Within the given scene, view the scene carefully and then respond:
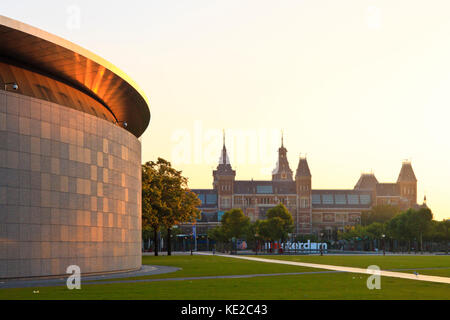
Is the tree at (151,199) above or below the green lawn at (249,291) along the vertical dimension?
above

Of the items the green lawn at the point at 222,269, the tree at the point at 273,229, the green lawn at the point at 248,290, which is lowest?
the tree at the point at 273,229

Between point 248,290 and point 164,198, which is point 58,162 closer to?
point 248,290

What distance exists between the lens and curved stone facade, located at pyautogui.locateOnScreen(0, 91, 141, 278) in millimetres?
31609

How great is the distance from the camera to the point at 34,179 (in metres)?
32.7

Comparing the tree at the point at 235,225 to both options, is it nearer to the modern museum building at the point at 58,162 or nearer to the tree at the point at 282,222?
the tree at the point at 282,222

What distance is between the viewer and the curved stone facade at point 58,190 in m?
31.6

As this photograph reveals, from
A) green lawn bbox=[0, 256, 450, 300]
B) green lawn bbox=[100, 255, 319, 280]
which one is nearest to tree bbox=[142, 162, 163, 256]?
green lawn bbox=[100, 255, 319, 280]

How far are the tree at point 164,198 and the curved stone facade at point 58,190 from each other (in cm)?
2972

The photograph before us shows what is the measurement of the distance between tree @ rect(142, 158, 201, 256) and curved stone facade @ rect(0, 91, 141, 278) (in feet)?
97.5

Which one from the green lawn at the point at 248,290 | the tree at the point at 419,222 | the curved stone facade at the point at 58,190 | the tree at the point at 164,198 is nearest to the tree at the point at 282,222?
the tree at the point at 419,222

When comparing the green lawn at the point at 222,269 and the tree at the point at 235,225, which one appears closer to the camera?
the green lawn at the point at 222,269
